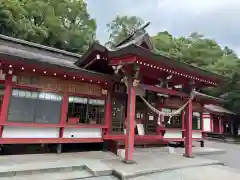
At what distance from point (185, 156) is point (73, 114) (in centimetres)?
456

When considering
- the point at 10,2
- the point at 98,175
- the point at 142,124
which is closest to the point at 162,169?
the point at 98,175

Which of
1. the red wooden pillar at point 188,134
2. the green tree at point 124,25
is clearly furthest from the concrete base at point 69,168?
the green tree at point 124,25

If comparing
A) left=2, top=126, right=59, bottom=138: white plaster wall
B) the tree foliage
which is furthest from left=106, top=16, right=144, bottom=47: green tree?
left=2, top=126, right=59, bottom=138: white plaster wall

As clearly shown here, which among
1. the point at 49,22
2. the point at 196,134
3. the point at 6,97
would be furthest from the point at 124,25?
the point at 6,97

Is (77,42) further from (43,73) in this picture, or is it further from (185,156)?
(185,156)

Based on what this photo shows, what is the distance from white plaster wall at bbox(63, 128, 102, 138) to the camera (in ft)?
22.0

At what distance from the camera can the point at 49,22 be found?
76.4ft

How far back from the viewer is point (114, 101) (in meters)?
7.71

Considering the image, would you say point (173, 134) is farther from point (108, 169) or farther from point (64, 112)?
point (64, 112)

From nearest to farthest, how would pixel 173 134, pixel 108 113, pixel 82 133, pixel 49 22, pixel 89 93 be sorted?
pixel 82 133 → pixel 89 93 → pixel 108 113 → pixel 173 134 → pixel 49 22

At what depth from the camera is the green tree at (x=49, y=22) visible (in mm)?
17828

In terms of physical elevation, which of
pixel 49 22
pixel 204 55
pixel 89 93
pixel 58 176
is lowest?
pixel 58 176

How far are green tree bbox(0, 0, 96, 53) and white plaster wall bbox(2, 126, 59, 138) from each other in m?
15.2

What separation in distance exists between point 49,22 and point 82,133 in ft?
67.0
